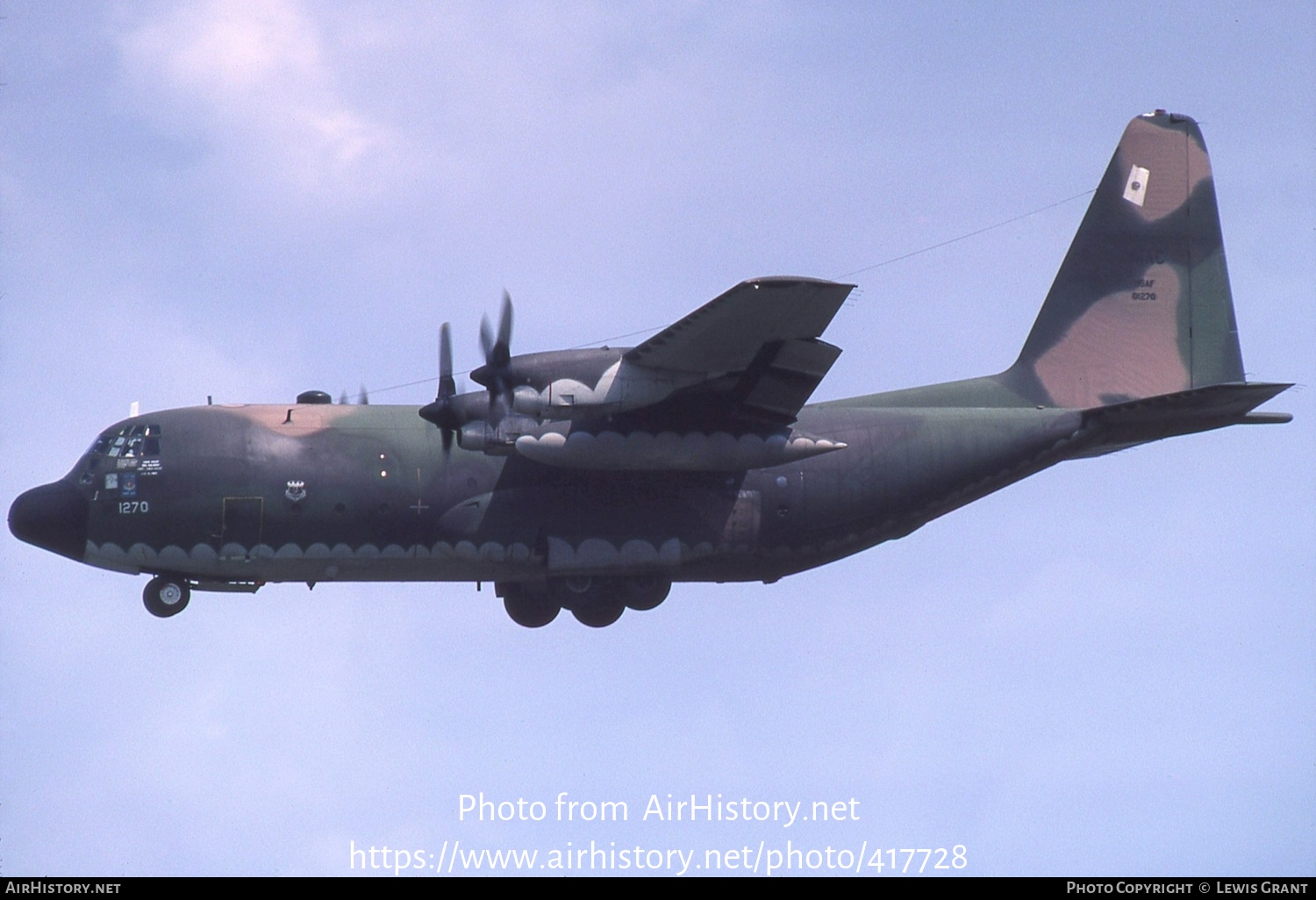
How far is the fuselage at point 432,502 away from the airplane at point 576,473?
3 cm

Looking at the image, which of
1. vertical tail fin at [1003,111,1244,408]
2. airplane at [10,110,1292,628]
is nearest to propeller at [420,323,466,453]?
airplane at [10,110,1292,628]

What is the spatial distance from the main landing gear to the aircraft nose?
19.6 ft

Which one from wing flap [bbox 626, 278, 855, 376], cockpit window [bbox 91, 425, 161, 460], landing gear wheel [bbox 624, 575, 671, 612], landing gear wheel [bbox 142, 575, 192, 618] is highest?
wing flap [bbox 626, 278, 855, 376]

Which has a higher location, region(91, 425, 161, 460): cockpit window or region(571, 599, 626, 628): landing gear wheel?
region(91, 425, 161, 460): cockpit window

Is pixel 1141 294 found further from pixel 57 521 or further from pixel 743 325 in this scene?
pixel 57 521

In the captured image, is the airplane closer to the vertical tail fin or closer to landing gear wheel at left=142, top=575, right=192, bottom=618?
landing gear wheel at left=142, top=575, right=192, bottom=618

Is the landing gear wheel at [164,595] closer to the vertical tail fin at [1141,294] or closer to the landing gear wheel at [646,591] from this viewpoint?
the landing gear wheel at [646,591]

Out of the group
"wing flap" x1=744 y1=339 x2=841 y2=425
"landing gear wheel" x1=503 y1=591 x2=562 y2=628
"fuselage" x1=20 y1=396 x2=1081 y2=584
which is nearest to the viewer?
"wing flap" x1=744 y1=339 x2=841 y2=425

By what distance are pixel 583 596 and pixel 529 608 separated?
1.06 m

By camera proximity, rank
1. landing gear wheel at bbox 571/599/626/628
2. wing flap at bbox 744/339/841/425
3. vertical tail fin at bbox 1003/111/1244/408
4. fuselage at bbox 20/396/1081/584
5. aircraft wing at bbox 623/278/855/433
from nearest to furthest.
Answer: aircraft wing at bbox 623/278/855/433 → wing flap at bbox 744/339/841/425 → fuselage at bbox 20/396/1081/584 → landing gear wheel at bbox 571/599/626/628 → vertical tail fin at bbox 1003/111/1244/408

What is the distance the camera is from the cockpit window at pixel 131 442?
24.6 metres

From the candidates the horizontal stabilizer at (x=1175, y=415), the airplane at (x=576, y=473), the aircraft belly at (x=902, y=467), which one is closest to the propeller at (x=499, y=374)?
the airplane at (x=576, y=473)

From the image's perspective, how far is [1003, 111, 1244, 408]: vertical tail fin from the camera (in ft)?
92.0

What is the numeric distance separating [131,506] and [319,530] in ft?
8.52
